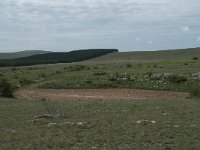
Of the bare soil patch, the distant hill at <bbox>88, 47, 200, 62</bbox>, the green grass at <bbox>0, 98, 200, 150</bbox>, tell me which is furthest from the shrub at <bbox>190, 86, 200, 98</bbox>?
the distant hill at <bbox>88, 47, 200, 62</bbox>

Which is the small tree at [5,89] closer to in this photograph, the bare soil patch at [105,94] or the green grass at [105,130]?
the bare soil patch at [105,94]

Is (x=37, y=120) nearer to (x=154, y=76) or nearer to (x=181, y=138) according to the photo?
(x=181, y=138)

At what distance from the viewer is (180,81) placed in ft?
164

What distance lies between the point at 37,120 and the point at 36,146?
21.2 ft

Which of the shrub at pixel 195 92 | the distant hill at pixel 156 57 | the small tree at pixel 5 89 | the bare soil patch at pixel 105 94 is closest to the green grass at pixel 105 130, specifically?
the shrub at pixel 195 92

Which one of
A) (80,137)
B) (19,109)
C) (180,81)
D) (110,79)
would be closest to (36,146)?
(80,137)

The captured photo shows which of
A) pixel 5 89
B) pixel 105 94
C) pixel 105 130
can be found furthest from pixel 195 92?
pixel 105 130

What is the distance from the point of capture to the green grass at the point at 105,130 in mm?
14977

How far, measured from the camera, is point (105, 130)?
17953 millimetres

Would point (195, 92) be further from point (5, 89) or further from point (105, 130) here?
point (105, 130)

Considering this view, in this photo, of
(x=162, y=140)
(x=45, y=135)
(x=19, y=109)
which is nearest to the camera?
(x=162, y=140)

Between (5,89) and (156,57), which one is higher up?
(156,57)

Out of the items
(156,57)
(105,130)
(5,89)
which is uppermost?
(156,57)

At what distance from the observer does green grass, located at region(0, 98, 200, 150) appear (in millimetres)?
14977
